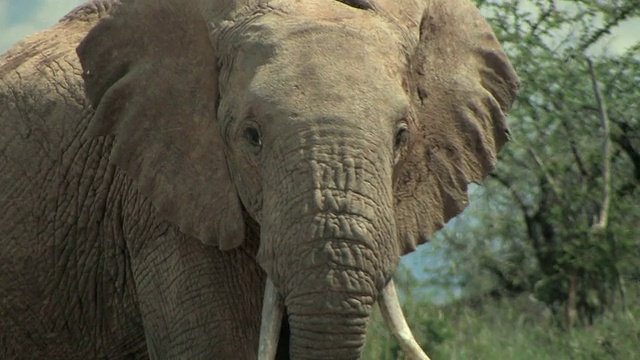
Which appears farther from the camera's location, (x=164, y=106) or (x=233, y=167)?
(x=164, y=106)

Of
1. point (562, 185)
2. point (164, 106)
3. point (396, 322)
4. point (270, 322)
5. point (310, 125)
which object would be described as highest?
point (310, 125)

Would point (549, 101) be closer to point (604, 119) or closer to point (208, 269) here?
point (604, 119)

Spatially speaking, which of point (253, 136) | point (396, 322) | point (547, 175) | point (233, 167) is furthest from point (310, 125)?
point (547, 175)

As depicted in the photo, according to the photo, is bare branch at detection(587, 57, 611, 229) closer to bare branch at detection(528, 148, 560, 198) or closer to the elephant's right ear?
bare branch at detection(528, 148, 560, 198)

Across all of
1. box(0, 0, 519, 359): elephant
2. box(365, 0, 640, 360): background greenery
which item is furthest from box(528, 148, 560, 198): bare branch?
box(0, 0, 519, 359): elephant

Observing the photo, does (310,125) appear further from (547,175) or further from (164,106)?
(547,175)

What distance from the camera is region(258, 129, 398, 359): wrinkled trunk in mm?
4594

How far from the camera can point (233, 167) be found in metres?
5.16

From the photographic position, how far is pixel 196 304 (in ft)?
17.6

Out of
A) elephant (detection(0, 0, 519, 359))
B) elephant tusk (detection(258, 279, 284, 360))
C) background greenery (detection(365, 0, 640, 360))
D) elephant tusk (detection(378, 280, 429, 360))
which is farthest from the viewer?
background greenery (detection(365, 0, 640, 360))

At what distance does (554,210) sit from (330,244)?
6.41 m

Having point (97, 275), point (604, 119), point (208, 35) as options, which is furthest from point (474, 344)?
point (208, 35)

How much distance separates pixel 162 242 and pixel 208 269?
200 millimetres

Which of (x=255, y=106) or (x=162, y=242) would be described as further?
(x=162, y=242)
